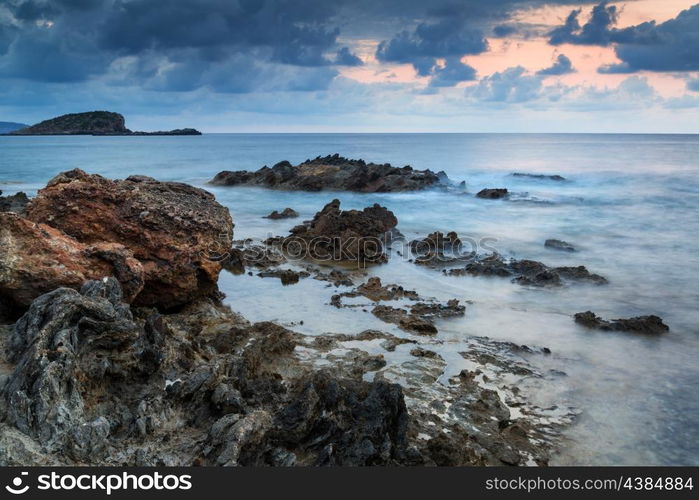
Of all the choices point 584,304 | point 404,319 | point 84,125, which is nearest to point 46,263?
point 404,319

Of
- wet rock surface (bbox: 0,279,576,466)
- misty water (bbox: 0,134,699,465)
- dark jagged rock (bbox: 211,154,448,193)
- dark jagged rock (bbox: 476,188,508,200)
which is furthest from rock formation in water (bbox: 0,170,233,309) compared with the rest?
dark jagged rock (bbox: 476,188,508,200)

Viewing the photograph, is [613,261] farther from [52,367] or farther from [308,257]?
[52,367]

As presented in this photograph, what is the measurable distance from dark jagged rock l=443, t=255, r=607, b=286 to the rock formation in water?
236 inches

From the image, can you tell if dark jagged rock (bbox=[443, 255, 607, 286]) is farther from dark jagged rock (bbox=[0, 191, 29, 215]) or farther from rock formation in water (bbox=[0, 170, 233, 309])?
dark jagged rock (bbox=[0, 191, 29, 215])

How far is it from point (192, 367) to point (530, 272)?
8.88 metres

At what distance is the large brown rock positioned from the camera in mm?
6371

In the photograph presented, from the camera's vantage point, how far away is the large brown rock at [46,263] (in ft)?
20.9

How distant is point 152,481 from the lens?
3.75 meters

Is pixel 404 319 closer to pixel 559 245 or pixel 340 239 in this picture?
pixel 340 239

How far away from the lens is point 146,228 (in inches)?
335

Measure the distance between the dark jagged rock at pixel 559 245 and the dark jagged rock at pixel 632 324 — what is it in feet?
21.7

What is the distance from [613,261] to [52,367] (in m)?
13.8

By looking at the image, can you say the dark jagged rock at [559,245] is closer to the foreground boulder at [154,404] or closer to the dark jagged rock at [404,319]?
the dark jagged rock at [404,319]

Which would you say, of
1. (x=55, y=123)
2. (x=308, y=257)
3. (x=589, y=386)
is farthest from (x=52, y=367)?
(x=55, y=123)
